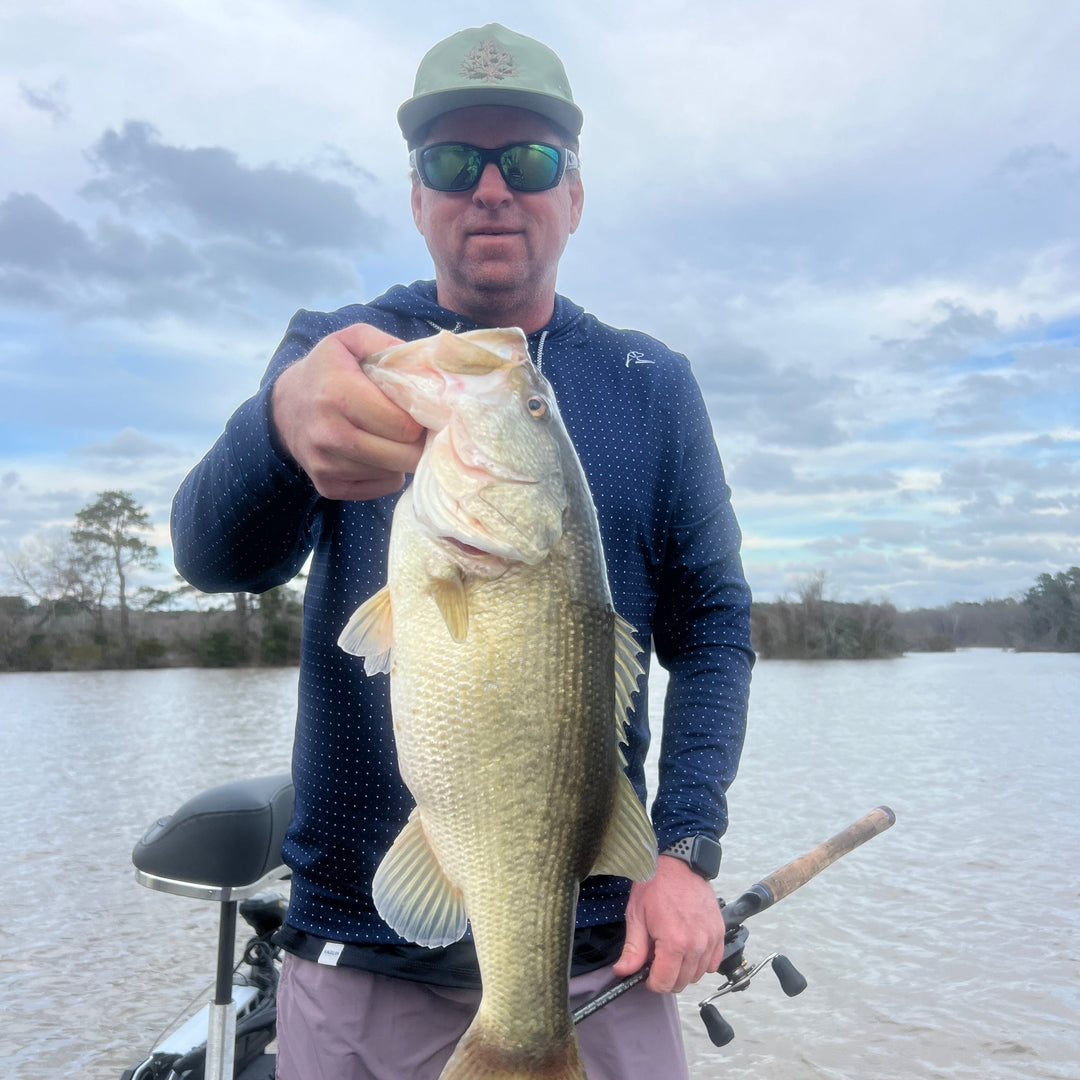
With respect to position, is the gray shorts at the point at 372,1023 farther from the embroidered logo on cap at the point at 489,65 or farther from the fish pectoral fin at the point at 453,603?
the embroidered logo on cap at the point at 489,65

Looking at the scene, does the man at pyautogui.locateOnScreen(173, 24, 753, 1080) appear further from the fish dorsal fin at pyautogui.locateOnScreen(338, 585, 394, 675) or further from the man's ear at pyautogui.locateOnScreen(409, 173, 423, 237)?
the fish dorsal fin at pyautogui.locateOnScreen(338, 585, 394, 675)

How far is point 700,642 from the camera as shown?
8.74 ft

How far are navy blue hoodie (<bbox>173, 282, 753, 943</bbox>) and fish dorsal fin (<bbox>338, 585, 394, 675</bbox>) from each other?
33 cm

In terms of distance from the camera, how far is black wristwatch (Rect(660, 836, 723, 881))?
90.7 inches

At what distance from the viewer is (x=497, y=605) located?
175 cm

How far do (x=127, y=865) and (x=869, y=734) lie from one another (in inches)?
693

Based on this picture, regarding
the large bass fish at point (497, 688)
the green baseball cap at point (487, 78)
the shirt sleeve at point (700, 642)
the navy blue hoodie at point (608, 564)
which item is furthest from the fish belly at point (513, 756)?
the green baseball cap at point (487, 78)

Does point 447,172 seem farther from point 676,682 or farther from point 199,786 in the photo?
point 199,786

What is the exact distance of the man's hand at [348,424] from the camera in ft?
5.30

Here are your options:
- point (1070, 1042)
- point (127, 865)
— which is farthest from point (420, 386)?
point (127, 865)

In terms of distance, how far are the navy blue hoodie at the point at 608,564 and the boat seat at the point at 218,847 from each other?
852 mm

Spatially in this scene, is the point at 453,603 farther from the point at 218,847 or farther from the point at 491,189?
the point at 218,847

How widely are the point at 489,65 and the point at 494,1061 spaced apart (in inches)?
94.2

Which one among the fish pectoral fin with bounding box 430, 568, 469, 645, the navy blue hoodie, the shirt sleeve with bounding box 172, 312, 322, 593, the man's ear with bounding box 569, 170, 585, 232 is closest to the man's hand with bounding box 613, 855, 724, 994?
the navy blue hoodie
